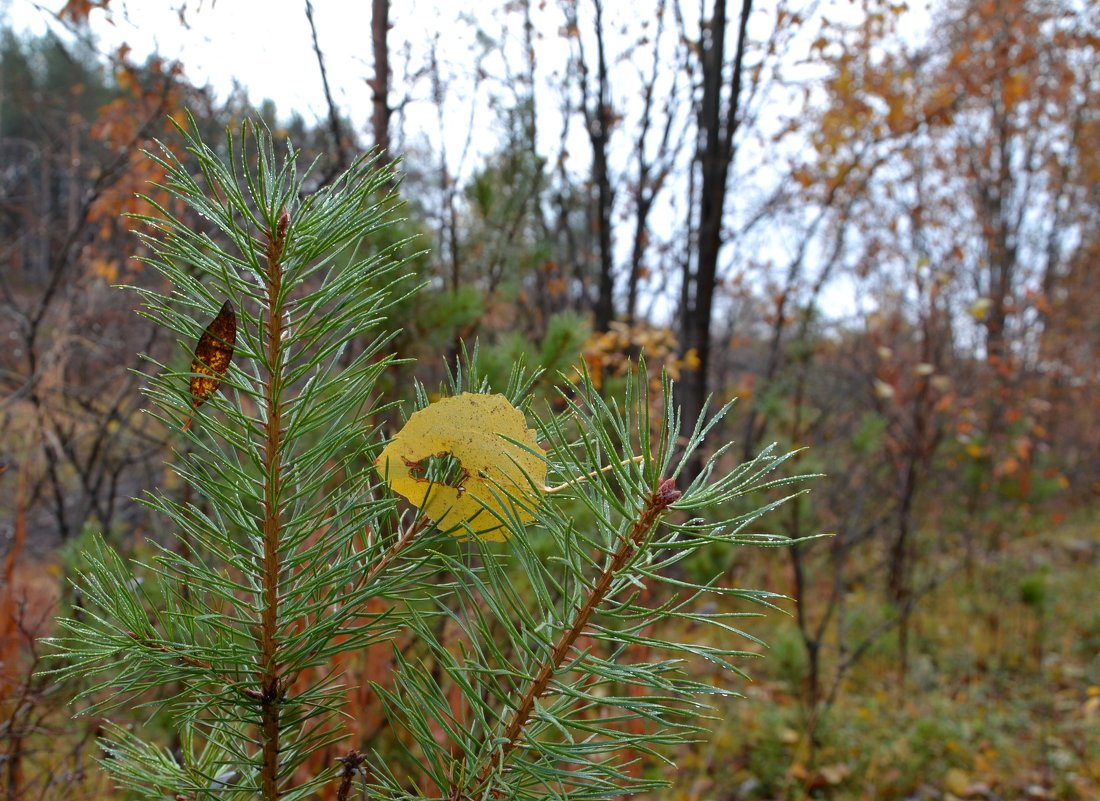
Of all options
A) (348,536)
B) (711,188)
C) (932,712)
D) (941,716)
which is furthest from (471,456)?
(932,712)

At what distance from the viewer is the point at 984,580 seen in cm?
642

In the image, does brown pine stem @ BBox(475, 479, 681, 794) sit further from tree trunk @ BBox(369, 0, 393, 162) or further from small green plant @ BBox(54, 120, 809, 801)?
tree trunk @ BBox(369, 0, 393, 162)

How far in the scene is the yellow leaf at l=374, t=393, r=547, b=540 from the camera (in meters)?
0.43

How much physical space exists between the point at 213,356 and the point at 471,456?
0.17m

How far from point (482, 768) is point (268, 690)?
0.14 m

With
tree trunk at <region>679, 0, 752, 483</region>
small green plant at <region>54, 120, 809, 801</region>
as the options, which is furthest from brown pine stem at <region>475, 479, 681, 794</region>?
tree trunk at <region>679, 0, 752, 483</region>

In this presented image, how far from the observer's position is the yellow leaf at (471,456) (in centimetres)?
43

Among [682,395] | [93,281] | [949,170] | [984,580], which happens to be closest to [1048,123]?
[949,170]

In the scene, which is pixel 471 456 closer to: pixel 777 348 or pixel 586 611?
pixel 586 611

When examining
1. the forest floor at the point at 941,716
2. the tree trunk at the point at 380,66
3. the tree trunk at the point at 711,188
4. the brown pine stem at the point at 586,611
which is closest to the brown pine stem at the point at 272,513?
the brown pine stem at the point at 586,611

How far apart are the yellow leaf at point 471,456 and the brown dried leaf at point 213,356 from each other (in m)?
0.11

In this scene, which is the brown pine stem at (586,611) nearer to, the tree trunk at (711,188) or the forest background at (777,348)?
the forest background at (777,348)

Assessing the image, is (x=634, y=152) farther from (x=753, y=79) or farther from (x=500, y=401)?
(x=500, y=401)

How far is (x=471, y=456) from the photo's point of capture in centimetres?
44
